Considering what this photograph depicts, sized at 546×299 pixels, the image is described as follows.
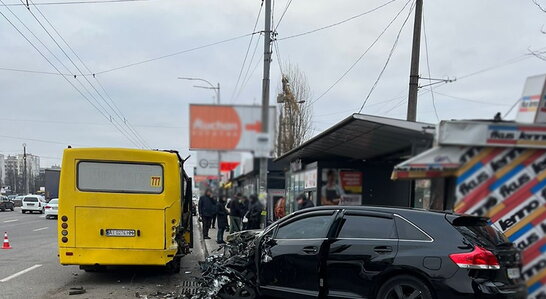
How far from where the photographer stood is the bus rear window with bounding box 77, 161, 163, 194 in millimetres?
8320

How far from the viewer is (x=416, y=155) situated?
10.2 feet

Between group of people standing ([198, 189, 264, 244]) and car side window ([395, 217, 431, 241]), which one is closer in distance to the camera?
car side window ([395, 217, 431, 241])

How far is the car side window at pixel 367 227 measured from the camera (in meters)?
5.59

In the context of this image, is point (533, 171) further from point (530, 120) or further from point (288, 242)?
point (288, 242)

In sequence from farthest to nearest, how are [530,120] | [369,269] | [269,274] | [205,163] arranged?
1. [269,274]
2. [369,269]
3. [205,163]
4. [530,120]

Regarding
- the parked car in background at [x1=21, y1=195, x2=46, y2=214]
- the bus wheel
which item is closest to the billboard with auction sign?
the bus wheel

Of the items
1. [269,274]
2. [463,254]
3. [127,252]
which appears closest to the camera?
[463,254]

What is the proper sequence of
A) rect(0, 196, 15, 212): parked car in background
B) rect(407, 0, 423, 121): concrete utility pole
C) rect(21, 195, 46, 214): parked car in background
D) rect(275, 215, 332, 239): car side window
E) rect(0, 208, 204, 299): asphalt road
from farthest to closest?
rect(0, 196, 15, 212): parked car in background
rect(21, 195, 46, 214): parked car in background
rect(407, 0, 423, 121): concrete utility pole
rect(0, 208, 204, 299): asphalt road
rect(275, 215, 332, 239): car side window

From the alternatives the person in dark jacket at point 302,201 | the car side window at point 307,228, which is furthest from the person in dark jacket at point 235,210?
the person in dark jacket at point 302,201

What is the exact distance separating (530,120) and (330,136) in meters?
5.30

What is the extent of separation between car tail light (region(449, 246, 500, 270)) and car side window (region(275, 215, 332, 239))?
173 cm

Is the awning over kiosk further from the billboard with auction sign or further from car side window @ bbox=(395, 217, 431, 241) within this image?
car side window @ bbox=(395, 217, 431, 241)

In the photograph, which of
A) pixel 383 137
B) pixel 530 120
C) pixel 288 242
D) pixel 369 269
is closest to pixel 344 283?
pixel 369 269

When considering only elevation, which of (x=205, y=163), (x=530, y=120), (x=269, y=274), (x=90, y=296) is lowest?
(x=90, y=296)
